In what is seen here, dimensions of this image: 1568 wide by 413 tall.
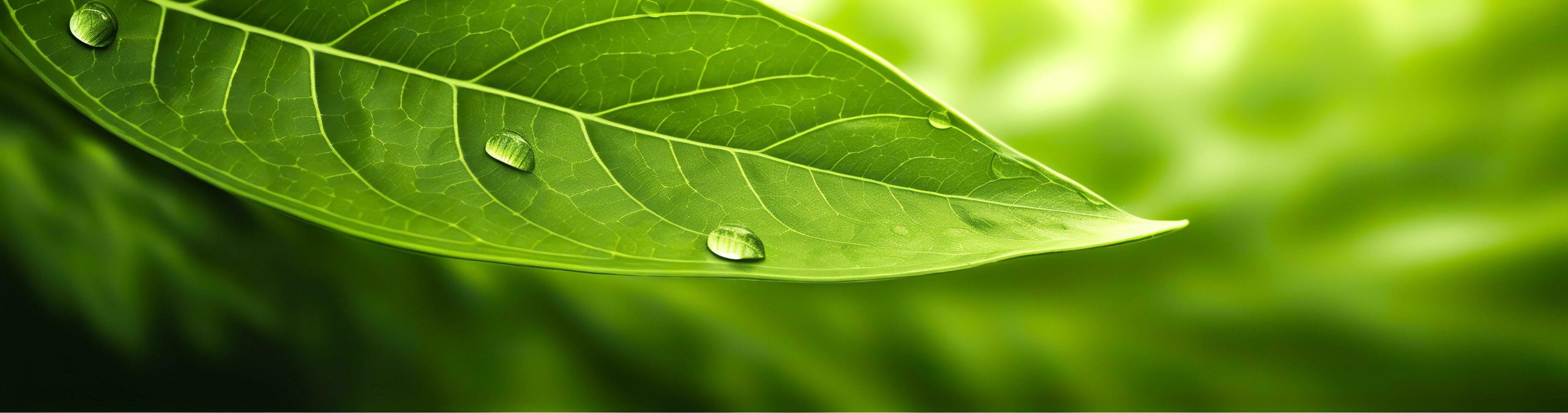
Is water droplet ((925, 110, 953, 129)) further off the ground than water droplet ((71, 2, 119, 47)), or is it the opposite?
water droplet ((71, 2, 119, 47))

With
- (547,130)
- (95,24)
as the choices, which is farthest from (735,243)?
(95,24)

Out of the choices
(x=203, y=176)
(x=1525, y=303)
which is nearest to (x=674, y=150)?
(x=203, y=176)

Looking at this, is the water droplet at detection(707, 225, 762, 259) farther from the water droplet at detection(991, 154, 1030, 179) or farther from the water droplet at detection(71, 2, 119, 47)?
the water droplet at detection(71, 2, 119, 47)

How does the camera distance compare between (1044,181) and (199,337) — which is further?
(199,337)

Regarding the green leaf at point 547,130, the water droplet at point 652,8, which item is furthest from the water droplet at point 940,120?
the water droplet at point 652,8

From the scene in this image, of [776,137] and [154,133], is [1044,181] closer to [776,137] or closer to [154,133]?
[776,137]

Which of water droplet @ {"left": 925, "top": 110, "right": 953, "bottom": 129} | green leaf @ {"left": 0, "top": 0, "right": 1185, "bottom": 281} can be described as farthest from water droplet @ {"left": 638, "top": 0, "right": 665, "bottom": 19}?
water droplet @ {"left": 925, "top": 110, "right": 953, "bottom": 129}
